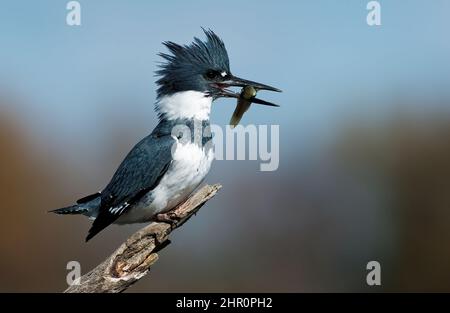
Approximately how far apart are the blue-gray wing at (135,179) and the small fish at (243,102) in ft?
1.72

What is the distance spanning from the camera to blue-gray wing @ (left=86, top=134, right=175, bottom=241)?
454cm

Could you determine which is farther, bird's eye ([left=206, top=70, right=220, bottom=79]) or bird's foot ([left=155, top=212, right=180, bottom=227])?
bird's eye ([left=206, top=70, right=220, bottom=79])

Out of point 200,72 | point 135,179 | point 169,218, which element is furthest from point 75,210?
point 200,72

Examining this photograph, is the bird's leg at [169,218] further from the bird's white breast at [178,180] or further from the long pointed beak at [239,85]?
the long pointed beak at [239,85]

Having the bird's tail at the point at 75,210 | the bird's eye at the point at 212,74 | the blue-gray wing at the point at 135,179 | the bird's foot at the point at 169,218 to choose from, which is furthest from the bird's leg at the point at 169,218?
the bird's eye at the point at 212,74

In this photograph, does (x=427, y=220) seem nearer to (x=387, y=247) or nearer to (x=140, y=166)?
(x=387, y=247)

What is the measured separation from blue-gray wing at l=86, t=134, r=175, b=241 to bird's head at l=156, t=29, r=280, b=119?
417mm

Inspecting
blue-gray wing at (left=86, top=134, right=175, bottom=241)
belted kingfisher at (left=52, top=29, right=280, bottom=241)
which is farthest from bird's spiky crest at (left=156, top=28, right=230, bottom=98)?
blue-gray wing at (left=86, top=134, right=175, bottom=241)

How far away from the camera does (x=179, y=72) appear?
4.96 meters

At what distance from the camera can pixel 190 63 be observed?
4.97m

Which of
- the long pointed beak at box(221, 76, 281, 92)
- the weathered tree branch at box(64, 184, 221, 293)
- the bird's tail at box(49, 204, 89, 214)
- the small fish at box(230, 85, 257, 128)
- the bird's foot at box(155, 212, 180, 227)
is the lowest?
the weathered tree branch at box(64, 184, 221, 293)

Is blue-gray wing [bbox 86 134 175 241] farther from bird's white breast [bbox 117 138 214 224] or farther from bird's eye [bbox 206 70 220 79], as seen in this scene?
bird's eye [bbox 206 70 220 79]

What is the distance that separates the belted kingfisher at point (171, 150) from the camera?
14.9 ft

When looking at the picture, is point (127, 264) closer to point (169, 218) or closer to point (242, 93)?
point (169, 218)
